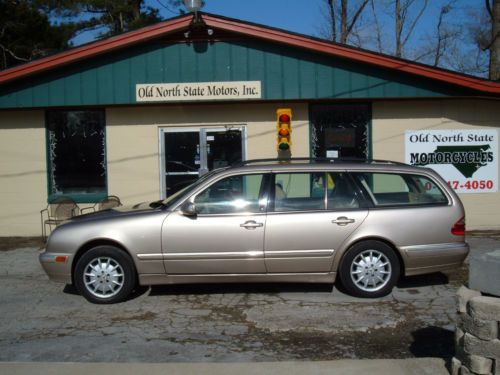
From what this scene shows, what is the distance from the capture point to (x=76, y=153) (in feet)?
38.0

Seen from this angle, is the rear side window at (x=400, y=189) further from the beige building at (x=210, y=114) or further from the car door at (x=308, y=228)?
the beige building at (x=210, y=114)

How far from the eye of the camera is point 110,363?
4.77 m

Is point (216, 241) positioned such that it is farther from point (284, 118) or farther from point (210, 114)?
point (210, 114)

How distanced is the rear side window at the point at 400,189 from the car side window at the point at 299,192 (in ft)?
1.64

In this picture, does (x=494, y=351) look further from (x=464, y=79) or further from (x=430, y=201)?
(x=464, y=79)

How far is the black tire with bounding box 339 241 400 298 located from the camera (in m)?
6.67

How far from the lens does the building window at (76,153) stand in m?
11.5

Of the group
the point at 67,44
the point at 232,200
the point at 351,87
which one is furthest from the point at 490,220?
the point at 67,44

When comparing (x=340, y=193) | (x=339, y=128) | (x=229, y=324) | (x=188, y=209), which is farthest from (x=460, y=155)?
(x=229, y=324)

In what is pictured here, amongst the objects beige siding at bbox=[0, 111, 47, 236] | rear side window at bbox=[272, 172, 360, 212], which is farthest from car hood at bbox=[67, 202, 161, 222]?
beige siding at bbox=[0, 111, 47, 236]

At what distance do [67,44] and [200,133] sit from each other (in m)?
20.4

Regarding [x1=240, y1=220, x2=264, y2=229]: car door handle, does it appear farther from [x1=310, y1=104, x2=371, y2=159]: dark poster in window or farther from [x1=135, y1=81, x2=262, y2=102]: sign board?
[x1=310, y1=104, x2=371, y2=159]: dark poster in window

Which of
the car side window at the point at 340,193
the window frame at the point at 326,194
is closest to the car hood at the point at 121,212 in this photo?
the window frame at the point at 326,194

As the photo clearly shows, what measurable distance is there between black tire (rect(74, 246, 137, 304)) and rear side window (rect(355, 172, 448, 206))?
290 cm
